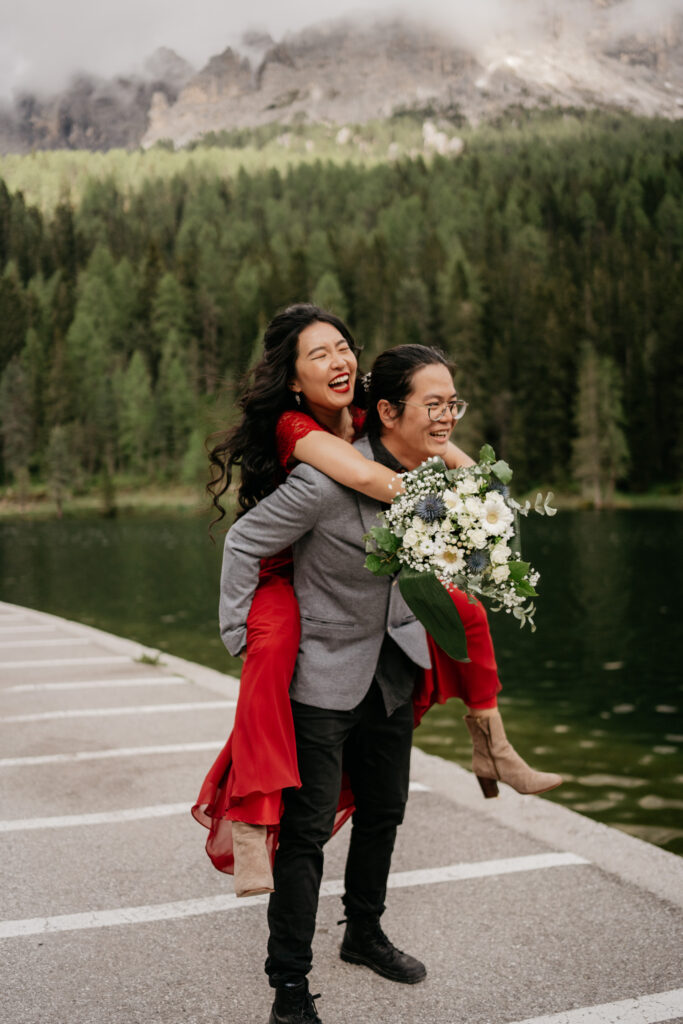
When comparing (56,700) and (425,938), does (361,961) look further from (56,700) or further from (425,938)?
(56,700)

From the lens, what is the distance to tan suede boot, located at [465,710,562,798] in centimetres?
358

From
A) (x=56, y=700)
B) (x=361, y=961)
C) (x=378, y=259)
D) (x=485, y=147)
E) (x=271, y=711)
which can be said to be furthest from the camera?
(x=485, y=147)

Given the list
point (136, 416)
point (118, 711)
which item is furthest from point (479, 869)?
point (136, 416)

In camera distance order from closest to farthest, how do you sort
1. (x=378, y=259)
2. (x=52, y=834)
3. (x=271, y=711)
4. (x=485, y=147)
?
1. (x=271, y=711)
2. (x=52, y=834)
3. (x=378, y=259)
4. (x=485, y=147)

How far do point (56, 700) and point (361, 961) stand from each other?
15.8ft

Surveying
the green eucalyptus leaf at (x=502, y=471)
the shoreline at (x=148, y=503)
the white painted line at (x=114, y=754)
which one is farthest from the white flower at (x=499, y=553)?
the shoreline at (x=148, y=503)

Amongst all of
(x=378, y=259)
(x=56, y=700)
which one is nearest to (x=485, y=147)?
(x=378, y=259)

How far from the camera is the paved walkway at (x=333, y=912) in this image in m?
3.14

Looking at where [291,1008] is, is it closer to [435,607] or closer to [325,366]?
[435,607]

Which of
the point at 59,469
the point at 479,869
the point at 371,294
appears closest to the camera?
the point at 479,869

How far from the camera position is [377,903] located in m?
3.46

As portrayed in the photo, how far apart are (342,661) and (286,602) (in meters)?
0.26

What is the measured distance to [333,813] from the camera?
3.18m

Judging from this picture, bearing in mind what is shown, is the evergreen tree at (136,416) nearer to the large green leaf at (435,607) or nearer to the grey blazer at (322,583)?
the grey blazer at (322,583)
